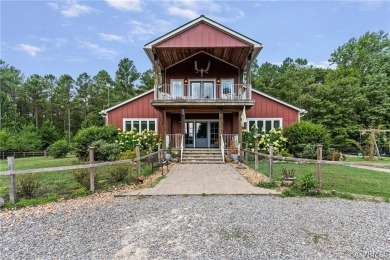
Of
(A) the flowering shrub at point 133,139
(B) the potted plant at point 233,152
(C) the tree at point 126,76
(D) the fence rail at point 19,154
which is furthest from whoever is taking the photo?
(C) the tree at point 126,76

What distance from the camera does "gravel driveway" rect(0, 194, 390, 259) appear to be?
128 inches

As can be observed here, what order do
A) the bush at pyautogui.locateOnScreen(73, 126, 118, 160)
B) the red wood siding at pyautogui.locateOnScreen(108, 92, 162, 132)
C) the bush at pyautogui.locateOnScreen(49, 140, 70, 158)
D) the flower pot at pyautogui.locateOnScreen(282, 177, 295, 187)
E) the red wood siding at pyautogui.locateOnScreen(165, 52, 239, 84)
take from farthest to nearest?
1. the bush at pyautogui.locateOnScreen(49, 140, 70, 158)
2. the red wood siding at pyautogui.locateOnScreen(108, 92, 162, 132)
3. the red wood siding at pyautogui.locateOnScreen(165, 52, 239, 84)
4. the bush at pyautogui.locateOnScreen(73, 126, 118, 160)
5. the flower pot at pyautogui.locateOnScreen(282, 177, 295, 187)

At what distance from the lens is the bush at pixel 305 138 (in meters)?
14.0

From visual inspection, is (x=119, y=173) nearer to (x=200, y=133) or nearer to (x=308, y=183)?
(x=308, y=183)

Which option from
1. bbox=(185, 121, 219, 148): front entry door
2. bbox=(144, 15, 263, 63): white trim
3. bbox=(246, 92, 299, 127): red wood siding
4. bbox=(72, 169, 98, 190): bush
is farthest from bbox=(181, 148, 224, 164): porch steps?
bbox=(72, 169, 98, 190): bush

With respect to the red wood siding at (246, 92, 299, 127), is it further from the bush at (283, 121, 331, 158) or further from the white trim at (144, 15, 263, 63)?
the white trim at (144, 15, 263, 63)

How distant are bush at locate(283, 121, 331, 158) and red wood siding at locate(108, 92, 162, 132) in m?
9.55

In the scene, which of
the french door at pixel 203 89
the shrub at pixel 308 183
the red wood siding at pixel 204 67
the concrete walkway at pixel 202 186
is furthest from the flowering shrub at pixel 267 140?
the shrub at pixel 308 183

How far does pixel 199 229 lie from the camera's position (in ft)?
12.9

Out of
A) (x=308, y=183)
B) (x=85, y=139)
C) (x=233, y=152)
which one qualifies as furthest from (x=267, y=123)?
(x=85, y=139)

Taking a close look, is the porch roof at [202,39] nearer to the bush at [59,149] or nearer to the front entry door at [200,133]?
the front entry door at [200,133]

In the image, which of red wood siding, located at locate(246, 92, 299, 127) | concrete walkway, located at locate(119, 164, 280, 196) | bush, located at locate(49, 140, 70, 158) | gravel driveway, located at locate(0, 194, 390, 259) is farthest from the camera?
bush, located at locate(49, 140, 70, 158)

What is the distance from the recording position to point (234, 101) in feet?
44.3

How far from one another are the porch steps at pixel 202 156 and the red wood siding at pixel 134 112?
179 inches
